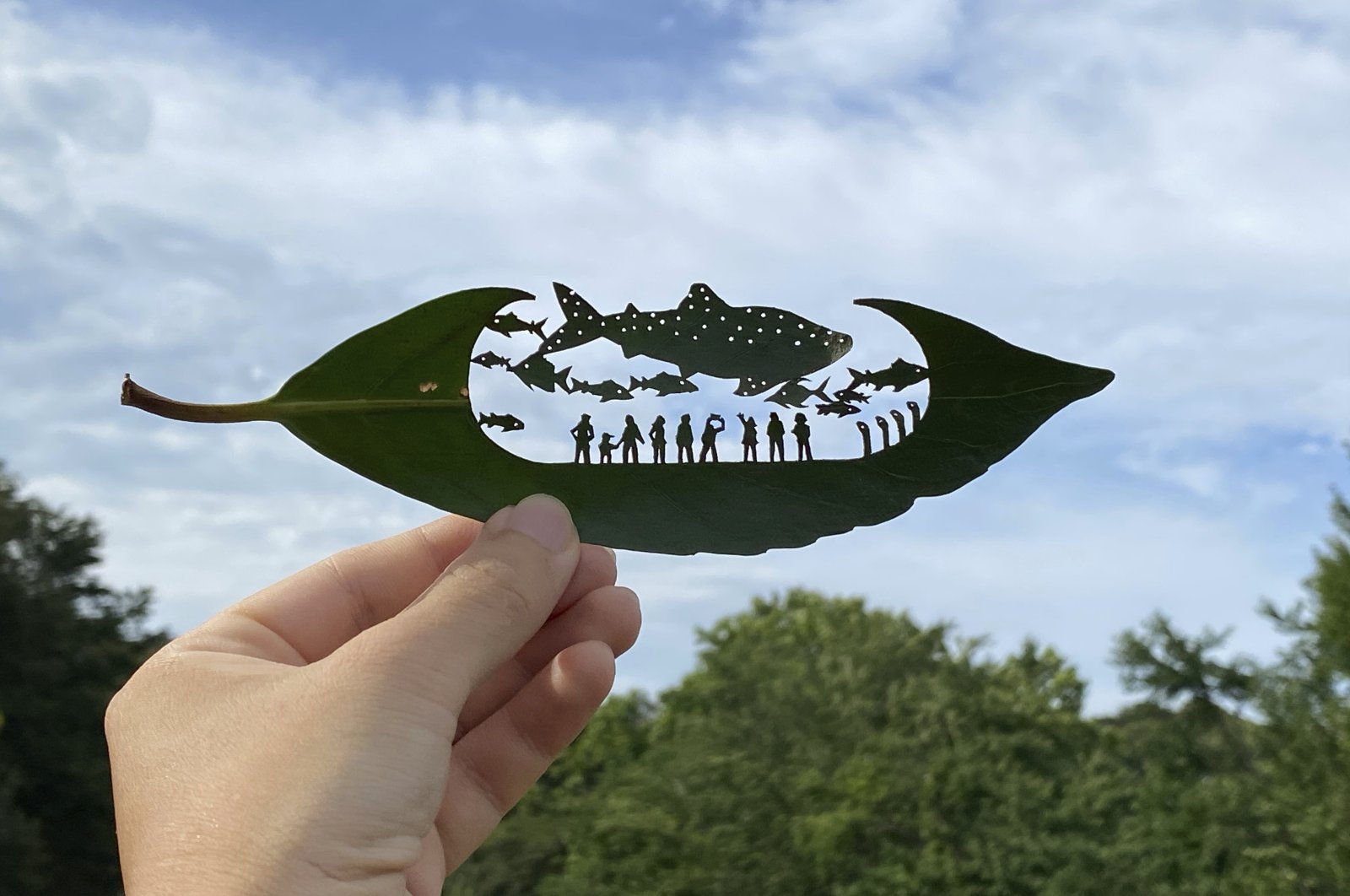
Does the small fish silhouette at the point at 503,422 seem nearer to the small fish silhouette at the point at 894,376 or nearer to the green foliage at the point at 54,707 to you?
the small fish silhouette at the point at 894,376

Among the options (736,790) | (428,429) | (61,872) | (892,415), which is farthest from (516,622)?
(61,872)

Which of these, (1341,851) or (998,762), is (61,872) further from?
(1341,851)

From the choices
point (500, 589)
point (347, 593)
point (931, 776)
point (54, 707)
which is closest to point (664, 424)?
point (500, 589)

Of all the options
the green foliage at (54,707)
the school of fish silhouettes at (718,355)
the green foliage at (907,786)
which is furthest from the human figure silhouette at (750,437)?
the green foliage at (54,707)

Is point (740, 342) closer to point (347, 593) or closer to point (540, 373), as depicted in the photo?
point (540, 373)

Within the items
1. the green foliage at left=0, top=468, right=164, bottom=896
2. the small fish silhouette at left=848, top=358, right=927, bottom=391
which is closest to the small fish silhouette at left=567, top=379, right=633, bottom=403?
the small fish silhouette at left=848, top=358, right=927, bottom=391
